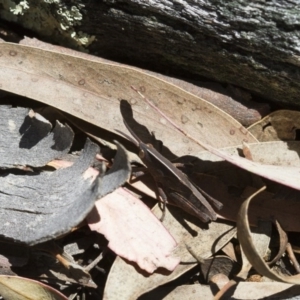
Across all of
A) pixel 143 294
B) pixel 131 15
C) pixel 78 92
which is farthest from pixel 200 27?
pixel 143 294

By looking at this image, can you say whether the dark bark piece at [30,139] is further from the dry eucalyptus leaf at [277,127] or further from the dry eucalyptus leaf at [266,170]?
the dry eucalyptus leaf at [277,127]

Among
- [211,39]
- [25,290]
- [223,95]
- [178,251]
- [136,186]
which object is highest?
[211,39]

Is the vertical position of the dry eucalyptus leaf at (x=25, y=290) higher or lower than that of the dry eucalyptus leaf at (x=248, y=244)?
lower

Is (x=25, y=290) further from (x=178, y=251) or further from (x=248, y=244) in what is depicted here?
(x=248, y=244)

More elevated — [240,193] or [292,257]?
[240,193]

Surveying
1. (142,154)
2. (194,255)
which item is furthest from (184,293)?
(142,154)

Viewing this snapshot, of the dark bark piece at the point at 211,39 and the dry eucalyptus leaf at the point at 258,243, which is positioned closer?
the dark bark piece at the point at 211,39

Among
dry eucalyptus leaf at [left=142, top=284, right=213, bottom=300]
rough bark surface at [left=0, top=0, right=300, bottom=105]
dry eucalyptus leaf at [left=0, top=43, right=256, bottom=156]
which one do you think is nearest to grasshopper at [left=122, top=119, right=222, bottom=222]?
dry eucalyptus leaf at [left=0, top=43, right=256, bottom=156]

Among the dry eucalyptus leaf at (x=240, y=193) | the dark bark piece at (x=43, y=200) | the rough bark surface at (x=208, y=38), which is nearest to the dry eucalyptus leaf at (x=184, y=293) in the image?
the dry eucalyptus leaf at (x=240, y=193)
